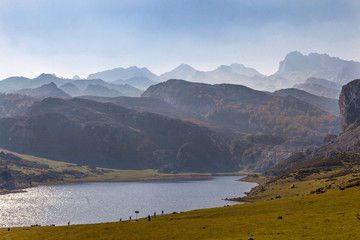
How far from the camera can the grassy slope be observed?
68.6m

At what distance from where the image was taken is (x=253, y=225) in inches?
3228

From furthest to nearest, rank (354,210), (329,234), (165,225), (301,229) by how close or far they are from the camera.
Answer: (165,225) < (354,210) < (301,229) < (329,234)

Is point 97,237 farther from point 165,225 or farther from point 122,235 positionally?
point 165,225

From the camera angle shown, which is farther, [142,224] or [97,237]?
[142,224]

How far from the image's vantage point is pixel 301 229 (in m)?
70.3

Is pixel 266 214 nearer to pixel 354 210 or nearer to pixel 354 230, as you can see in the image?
pixel 354 210

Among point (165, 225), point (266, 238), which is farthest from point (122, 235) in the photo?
point (266, 238)

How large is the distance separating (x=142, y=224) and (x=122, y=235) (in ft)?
42.8

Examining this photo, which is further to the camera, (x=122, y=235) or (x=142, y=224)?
(x=142, y=224)

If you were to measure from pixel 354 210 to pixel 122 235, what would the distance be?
160 ft

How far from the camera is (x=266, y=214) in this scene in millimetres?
97438

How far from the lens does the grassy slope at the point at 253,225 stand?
225 feet

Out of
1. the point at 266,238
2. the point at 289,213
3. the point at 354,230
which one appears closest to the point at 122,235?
the point at 266,238

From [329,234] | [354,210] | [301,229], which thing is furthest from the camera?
[354,210]
